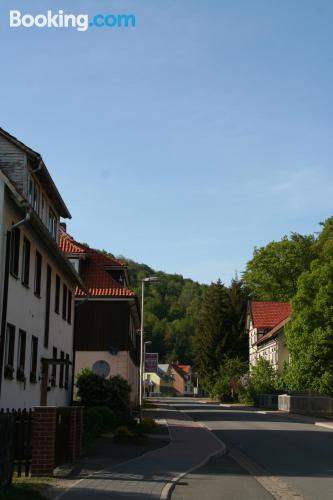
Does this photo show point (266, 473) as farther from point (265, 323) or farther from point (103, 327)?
point (265, 323)

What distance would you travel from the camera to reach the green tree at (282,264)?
77.9m

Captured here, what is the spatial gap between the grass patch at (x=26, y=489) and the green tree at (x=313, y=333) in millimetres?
39271

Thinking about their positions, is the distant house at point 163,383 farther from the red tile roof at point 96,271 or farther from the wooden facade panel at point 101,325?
the wooden facade panel at point 101,325

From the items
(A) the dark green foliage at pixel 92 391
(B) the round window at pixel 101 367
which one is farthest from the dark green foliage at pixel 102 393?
(B) the round window at pixel 101 367

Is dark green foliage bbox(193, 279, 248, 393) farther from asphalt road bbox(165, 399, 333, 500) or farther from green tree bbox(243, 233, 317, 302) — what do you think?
asphalt road bbox(165, 399, 333, 500)

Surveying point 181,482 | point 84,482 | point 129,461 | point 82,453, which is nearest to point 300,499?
point 181,482

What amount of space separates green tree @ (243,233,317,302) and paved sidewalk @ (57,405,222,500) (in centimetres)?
5831

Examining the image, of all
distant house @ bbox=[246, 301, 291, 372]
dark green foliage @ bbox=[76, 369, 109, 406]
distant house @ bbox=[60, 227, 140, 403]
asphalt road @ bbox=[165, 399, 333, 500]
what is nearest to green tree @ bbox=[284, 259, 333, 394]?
distant house @ bbox=[60, 227, 140, 403]

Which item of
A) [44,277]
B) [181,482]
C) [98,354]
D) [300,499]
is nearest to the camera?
[300,499]

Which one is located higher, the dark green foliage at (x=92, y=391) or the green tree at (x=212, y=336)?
the green tree at (x=212, y=336)

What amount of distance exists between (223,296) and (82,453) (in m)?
70.8

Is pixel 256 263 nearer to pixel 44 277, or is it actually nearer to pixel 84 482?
pixel 44 277

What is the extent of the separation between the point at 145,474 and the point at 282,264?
218ft

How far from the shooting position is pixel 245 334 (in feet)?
279
